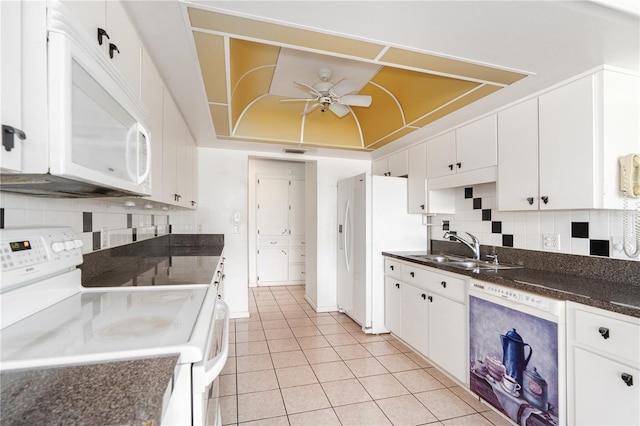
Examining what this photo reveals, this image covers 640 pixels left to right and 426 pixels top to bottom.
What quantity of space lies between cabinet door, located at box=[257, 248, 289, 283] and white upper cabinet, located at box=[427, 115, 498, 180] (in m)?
3.40

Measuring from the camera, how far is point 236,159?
394 cm

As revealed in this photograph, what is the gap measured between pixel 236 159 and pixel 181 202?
1.56 m

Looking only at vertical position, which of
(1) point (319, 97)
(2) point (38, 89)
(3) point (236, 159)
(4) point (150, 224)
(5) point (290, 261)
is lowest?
(5) point (290, 261)

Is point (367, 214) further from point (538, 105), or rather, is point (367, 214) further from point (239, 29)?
point (239, 29)

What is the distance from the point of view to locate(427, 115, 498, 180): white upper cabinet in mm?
2453

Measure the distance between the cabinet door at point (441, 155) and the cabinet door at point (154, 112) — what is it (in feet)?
8.03

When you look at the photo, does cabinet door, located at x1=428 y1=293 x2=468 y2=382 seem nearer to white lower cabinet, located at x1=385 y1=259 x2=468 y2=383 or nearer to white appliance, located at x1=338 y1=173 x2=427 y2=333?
white lower cabinet, located at x1=385 y1=259 x2=468 y2=383

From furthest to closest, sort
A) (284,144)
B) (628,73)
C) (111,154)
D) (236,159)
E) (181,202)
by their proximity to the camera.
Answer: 1. (236,159)
2. (284,144)
3. (181,202)
4. (628,73)
5. (111,154)

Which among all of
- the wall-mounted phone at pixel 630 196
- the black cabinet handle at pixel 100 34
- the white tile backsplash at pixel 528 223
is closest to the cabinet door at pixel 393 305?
the white tile backsplash at pixel 528 223

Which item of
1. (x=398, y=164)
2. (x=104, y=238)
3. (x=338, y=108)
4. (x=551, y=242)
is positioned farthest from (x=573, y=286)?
(x=104, y=238)

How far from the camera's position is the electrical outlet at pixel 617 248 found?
1.83 meters

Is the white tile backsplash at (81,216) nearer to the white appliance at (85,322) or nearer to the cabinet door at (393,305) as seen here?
the white appliance at (85,322)

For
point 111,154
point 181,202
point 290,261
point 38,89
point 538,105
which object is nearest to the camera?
point 38,89

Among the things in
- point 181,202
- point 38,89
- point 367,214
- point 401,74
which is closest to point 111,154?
point 38,89
